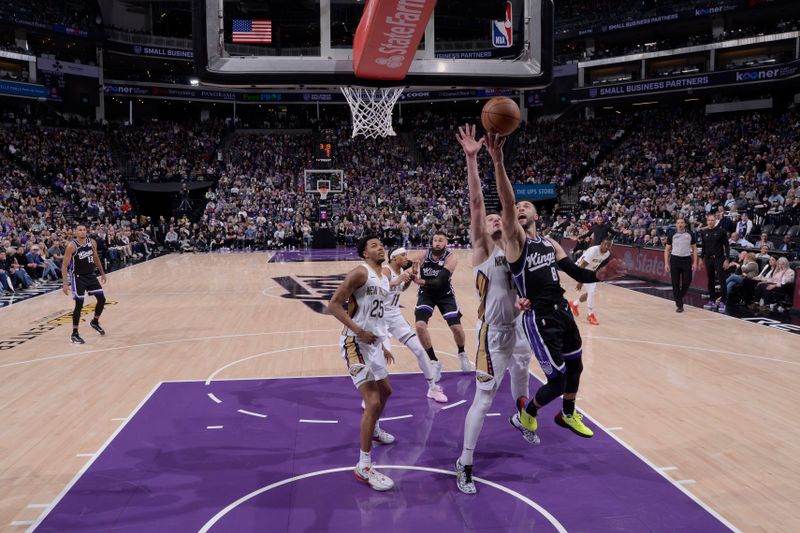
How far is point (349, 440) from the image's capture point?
561 cm

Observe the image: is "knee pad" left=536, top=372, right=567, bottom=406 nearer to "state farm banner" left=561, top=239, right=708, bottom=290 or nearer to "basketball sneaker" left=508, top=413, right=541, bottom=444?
"basketball sneaker" left=508, top=413, right=541, bottom=444

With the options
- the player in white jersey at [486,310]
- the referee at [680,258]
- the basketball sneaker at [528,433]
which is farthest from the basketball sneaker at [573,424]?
the referee at [680,258]

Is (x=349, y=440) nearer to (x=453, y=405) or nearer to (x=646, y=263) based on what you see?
(x=453, y=405)

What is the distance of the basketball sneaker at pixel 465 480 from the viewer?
4527 mm

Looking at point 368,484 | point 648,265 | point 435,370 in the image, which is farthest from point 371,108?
point 648,265

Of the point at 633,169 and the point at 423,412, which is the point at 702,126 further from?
the point at 423,412

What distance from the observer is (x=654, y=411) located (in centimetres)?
638

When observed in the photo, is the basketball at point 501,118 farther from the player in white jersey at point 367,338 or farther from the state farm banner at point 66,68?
the state farm banner at point 66,68

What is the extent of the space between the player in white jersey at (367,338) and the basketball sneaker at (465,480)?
0.50 meters

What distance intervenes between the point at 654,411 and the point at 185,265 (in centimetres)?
1901

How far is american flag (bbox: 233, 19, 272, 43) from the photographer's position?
7895 millimetres

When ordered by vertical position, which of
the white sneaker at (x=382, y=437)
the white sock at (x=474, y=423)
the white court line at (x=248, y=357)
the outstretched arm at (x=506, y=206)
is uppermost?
the outstretched arm at (x=506, y=206)

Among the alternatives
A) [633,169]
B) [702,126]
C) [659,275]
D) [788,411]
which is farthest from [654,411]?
[702,126]

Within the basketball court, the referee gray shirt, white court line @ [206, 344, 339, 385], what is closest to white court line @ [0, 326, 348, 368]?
the basketball court
